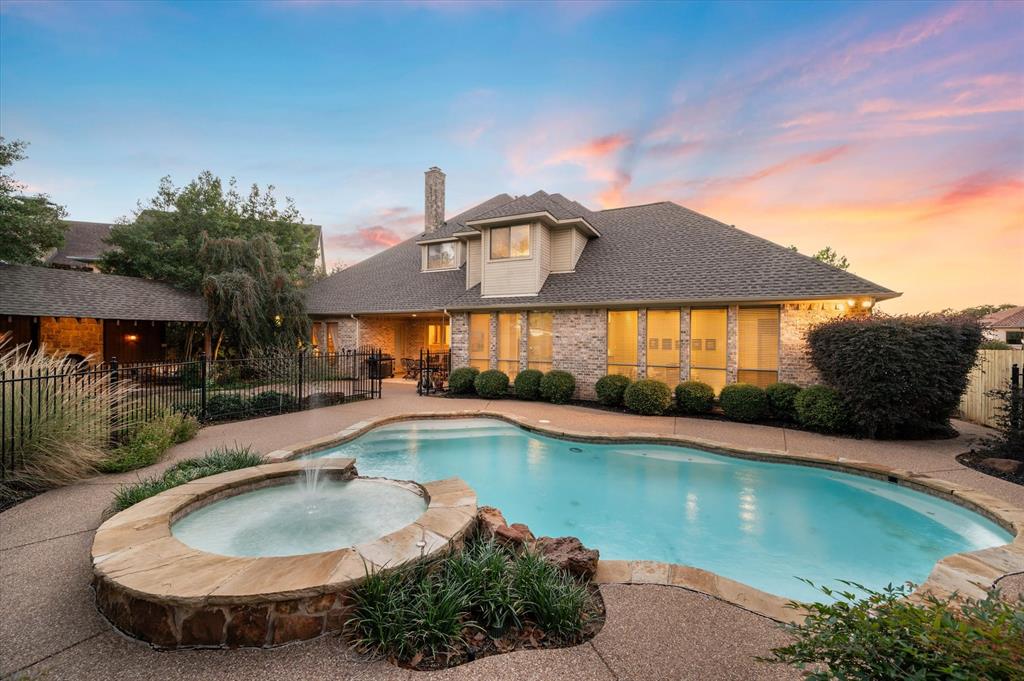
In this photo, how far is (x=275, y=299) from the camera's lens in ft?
52.6

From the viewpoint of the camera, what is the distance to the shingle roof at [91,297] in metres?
12.4

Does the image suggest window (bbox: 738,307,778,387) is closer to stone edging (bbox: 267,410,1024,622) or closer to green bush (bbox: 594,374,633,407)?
green bush (bbox: 594,374,633,407)

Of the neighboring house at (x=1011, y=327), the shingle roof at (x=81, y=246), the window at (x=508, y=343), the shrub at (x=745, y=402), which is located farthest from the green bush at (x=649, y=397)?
the shingle roof at (x=81, y=246)

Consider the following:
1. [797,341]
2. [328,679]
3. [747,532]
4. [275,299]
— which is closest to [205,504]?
[328,679]

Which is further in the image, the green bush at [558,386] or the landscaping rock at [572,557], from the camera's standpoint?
the green bush at [558,386]

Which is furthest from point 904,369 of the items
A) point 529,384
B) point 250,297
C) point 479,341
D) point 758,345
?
point 250,297

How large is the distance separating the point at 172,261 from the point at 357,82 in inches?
482

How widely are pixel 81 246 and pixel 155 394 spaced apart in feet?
94.3

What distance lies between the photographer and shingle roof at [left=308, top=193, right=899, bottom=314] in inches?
412

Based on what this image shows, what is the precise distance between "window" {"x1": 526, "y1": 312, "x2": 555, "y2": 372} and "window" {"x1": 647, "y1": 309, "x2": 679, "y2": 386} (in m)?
3.03

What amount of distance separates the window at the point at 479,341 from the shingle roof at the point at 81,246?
2586cm

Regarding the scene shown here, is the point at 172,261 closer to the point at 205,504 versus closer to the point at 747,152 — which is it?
the point at 205,504

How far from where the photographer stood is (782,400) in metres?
9.59

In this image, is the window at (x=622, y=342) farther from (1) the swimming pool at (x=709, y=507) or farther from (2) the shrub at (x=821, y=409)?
(1) the swimming pool at (x=709, y=507)
